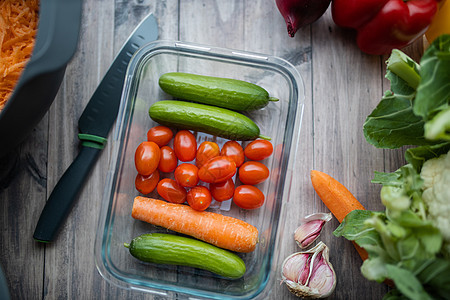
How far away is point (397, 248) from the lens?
2.43 ft

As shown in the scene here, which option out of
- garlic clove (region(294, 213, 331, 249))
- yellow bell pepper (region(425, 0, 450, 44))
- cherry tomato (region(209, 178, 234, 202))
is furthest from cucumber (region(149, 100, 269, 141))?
yellow bell pepper (region(425, 0, 450, 44))

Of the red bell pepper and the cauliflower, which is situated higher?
the red bell pepper

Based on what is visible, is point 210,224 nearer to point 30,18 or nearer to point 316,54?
point 316,54

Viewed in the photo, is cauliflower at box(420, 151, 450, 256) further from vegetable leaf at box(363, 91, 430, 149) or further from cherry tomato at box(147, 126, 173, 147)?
cherry tomato at box(147, 126, 173, 147)

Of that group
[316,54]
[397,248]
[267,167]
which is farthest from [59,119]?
[397,248]

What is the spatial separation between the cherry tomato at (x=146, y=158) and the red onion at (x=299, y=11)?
47 centimetres

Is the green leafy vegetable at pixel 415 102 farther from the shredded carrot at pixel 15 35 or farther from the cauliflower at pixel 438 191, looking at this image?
the shredded carrot at pixel 15 35

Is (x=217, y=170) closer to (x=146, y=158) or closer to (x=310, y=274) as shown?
(x=146, y=158)

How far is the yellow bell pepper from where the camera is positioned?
3.13 feet

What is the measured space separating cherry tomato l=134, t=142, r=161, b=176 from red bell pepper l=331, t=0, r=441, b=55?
60 centimetres

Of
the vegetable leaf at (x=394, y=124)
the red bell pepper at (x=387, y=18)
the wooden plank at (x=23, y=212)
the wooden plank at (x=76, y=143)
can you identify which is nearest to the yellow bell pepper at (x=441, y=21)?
the red bell pepper at (x=387, y=18)

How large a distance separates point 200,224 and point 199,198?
71 mm

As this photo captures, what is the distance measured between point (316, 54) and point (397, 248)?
57 cm

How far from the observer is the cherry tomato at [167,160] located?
3.33 ft
